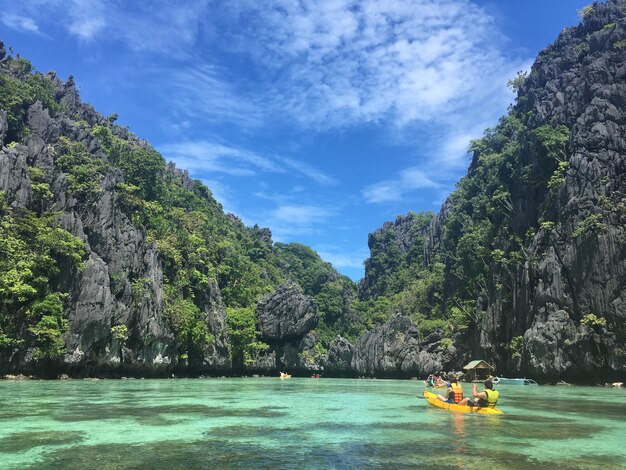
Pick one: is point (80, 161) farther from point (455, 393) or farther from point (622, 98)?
point (622, 98)

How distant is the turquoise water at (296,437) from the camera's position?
8.06m

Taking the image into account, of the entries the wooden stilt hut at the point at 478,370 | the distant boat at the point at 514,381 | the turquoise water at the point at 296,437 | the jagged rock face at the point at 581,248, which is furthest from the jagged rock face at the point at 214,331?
the turquoise water at the point at 296,437

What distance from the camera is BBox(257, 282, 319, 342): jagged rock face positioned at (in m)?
59.5

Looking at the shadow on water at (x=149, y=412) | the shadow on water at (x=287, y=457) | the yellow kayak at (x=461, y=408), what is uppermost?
the yellow kayak at (x=461, y=408)

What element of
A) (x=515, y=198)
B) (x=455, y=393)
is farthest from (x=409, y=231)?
(x=455, y=393)

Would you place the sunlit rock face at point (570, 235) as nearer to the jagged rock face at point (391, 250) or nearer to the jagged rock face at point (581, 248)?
the jagged rock face at point (581, 248)

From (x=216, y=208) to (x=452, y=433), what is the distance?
7193 centimetres

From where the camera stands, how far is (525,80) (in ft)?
187

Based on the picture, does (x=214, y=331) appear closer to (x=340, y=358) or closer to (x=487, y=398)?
(x=340, y=358)

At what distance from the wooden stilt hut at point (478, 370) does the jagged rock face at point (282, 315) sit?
2335cm

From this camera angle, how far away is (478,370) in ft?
133

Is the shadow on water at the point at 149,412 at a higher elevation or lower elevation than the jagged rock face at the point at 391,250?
lower

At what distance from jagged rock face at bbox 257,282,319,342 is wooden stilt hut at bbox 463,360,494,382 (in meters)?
23.3

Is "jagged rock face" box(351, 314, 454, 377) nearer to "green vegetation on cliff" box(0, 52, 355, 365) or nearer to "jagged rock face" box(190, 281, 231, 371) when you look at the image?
"green vegetation on cliff" box(0, 52, 355, 365)
